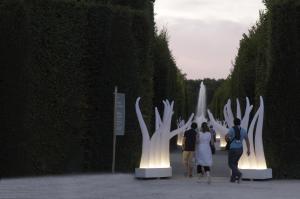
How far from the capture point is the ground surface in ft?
41.5

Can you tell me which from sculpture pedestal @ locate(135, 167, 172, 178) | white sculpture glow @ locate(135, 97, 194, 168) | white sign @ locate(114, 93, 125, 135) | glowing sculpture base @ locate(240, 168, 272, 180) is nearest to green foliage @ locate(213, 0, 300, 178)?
glowing sculpture base @ locate(240, 168, 272, 180)

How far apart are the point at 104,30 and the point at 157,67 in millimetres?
14925

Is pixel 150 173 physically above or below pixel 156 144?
below

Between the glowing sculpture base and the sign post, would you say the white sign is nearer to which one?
the sign post

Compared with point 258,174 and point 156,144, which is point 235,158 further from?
point 156,144

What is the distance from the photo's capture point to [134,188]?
14570 mm

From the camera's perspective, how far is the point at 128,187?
14.8 metres

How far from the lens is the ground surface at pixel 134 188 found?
1266 cm

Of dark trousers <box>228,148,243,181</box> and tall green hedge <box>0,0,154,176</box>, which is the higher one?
tall green hedge <box>0,0,154,176</box>

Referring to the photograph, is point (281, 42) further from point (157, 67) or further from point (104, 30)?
point (157, 67)

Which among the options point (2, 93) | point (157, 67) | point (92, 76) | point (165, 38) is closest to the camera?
point (2, 93)

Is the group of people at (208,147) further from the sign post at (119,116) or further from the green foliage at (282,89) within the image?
the sign post at (119,116)

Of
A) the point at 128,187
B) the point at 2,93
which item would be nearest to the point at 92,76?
the point at 2,93

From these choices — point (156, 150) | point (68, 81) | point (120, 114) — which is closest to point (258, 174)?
point (156, 150)
